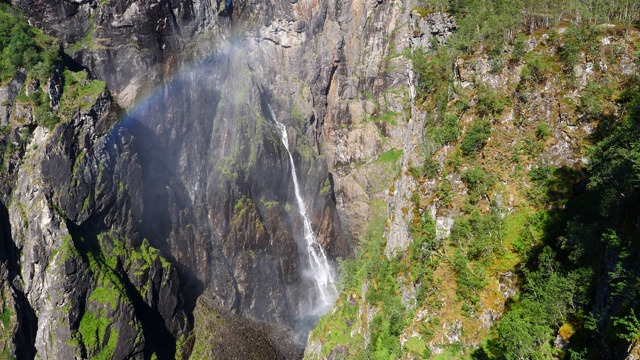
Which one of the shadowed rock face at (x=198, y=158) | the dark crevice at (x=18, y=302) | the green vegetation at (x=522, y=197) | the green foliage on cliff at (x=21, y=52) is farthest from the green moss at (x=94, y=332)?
the green foliage on cliff at (x=21, y=52)

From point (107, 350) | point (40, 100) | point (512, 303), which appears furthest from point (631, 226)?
point (40, 100)

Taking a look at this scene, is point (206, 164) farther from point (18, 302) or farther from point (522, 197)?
point (522, 197)

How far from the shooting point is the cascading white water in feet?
289

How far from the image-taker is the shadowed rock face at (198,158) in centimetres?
6512

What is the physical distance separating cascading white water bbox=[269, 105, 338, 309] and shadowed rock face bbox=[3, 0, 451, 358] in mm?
1493

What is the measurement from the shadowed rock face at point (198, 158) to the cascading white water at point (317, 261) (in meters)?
1.49

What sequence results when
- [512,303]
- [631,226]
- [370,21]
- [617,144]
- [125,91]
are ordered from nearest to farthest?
[631,226]
[617,144]
[512,303]
[125,91]
[370,21]

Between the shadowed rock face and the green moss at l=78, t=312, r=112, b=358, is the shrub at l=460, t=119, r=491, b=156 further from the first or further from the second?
the green moss at l=78, t=312, r=112, b=358

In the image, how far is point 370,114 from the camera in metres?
98.9

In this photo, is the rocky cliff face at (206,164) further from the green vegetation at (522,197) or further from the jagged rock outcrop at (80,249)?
the green vegetation at (522,197)

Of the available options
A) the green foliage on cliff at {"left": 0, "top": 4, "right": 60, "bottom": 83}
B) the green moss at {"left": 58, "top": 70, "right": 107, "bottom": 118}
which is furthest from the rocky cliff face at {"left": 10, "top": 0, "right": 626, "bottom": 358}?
the green foliage on cliff at {"left": 0, "top": 4, "right": 60, "bottom": 83}

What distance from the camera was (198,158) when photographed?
8994cm

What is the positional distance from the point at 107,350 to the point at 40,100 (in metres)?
40.7

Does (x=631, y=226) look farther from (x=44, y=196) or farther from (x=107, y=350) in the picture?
(x=44, y=196)
